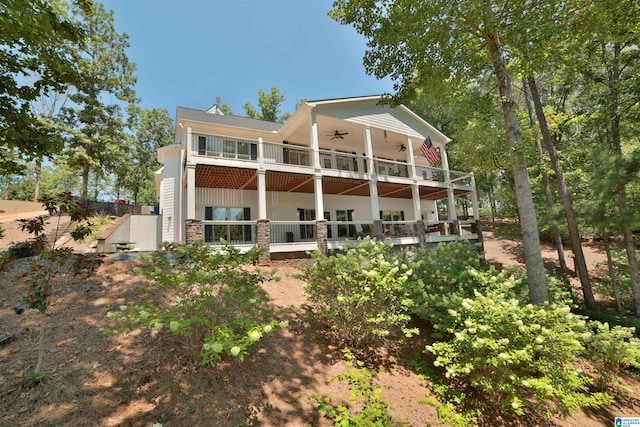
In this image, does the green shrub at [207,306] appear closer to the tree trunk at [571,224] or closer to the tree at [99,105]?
the tree trunk at [571,224]

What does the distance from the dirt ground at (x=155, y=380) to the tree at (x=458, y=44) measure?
4830 mm

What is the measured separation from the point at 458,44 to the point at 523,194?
468 cm

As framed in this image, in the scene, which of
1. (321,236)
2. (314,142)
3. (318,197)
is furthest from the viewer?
(314,142)

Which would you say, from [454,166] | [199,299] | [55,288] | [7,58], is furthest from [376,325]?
[454,166]

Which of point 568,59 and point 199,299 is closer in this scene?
point 199,299

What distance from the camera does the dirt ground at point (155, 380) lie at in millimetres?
3311

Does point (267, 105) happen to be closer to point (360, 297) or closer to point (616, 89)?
point (616, 89)

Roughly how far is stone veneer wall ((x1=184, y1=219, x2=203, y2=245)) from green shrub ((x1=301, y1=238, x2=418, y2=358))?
210 inches

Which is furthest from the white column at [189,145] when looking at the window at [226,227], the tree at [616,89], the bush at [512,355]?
the tree at [616,89]

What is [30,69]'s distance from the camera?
274 inches

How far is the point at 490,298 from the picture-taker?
16.7 ft

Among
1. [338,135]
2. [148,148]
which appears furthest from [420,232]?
[148,148]

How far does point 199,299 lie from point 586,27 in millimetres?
10772

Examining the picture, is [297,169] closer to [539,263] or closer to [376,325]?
[376,325]
